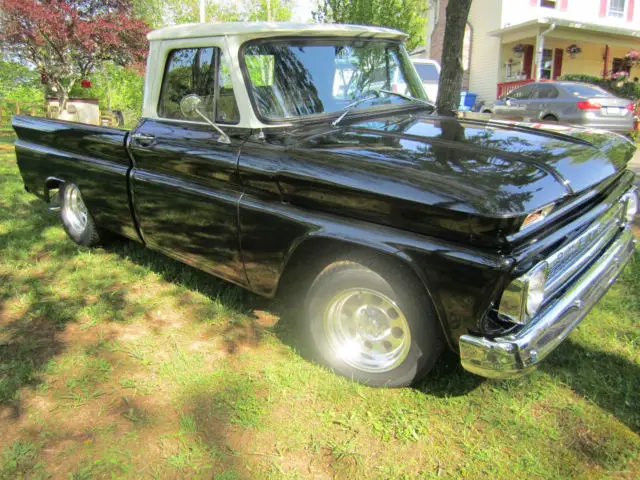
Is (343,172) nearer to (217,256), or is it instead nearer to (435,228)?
(435,228)

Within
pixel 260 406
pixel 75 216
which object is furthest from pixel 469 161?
pixel 75 216

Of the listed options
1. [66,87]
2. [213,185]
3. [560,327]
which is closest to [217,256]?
[213,185]

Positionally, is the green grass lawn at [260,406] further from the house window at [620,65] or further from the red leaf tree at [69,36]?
the house window at [620,65]

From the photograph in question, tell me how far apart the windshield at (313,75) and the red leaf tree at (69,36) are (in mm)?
10602

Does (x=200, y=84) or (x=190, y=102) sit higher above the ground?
(x=200, y=84)

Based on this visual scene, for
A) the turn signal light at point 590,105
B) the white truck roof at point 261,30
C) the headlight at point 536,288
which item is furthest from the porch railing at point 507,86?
the headlight at point 536,288

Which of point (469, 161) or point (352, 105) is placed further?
point (352, 105)

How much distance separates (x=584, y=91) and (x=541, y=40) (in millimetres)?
7479

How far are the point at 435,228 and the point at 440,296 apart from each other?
29 cm

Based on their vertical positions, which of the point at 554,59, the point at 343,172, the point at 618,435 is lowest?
the point at 618,435

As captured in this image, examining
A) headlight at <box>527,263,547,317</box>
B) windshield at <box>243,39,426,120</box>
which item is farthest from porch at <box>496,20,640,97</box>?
headlight at <box>527,263,547,317</box>

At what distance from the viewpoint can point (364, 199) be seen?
2.28 meters

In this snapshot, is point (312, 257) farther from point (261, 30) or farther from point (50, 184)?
point (50, 184)

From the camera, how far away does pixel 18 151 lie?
480cm
